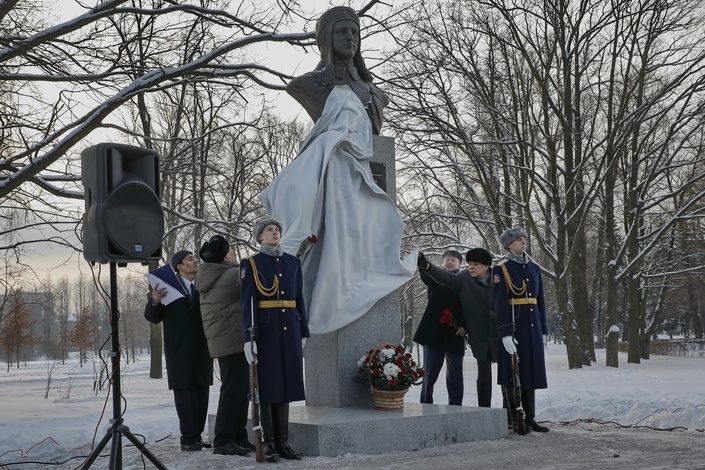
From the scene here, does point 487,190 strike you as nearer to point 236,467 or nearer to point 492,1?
point 492,1

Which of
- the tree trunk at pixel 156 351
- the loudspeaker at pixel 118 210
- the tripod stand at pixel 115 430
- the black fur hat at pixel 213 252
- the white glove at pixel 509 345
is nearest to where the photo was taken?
the tripod stand at pixel 115 430

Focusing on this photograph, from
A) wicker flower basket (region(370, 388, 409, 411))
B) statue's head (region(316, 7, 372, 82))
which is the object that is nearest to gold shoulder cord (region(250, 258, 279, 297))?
wicker flower basket (region(370, 388, 409, 411))

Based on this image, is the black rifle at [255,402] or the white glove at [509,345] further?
the white glove at [509,345]

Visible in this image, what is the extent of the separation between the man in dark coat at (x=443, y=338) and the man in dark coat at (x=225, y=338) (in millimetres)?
2278

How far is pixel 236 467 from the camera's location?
239 inches

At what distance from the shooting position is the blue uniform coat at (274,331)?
649 cm

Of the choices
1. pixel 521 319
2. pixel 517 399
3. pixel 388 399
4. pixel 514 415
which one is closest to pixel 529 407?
pixel 514 415

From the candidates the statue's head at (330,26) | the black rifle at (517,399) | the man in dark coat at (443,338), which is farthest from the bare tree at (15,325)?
the black rifle at (517,399)

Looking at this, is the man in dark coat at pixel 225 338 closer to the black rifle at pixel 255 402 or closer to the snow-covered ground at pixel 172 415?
the snow-covered ground at pixel 172 415

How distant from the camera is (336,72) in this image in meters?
8.64

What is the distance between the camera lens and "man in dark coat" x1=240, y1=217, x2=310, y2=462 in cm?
646

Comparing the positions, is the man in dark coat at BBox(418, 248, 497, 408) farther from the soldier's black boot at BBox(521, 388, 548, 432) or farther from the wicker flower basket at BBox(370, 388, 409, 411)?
the wicker flower basket at BBox(370, 388, 409, 411)

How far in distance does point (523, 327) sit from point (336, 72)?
→ 10.7 feet

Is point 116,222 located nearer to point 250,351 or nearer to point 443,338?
point 250,351
